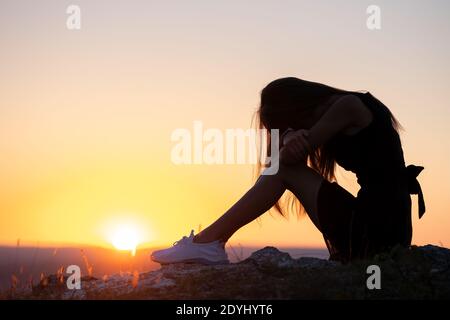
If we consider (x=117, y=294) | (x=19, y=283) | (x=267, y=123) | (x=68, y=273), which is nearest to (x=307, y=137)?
(x=267, y=123)

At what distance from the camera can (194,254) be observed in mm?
6539

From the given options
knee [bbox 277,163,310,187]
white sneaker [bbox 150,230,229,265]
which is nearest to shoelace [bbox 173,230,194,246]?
white sneaker [bbox 150,230,229,265]

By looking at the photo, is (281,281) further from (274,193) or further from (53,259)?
(53,259)

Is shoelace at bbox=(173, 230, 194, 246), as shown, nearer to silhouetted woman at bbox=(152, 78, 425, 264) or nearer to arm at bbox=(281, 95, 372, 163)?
silhouetted woman at bbox=(152, 78, 425, 264)

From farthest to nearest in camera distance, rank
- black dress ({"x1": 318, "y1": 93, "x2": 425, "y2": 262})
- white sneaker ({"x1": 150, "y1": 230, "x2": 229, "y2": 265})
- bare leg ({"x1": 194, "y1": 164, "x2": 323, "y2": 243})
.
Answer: white sneaker ({"x1": 150, "y1": 230, "x2": 229, "y2": 265})
bare leg ({"x1": 194, "y1": 164, "x2": 323, "y2": 243})
black dress ({"x1": 318, "y1": 93, "x2": 425, "y2": 262})

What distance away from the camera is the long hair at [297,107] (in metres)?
6.38

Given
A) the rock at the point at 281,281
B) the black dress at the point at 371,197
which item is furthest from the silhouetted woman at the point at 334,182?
the rock at the point at 281,281

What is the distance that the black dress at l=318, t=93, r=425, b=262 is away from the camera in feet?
19.7

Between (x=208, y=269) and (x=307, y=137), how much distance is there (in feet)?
4.92

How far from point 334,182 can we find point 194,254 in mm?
1476

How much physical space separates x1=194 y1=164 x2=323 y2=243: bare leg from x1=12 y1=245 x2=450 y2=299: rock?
46 cm
